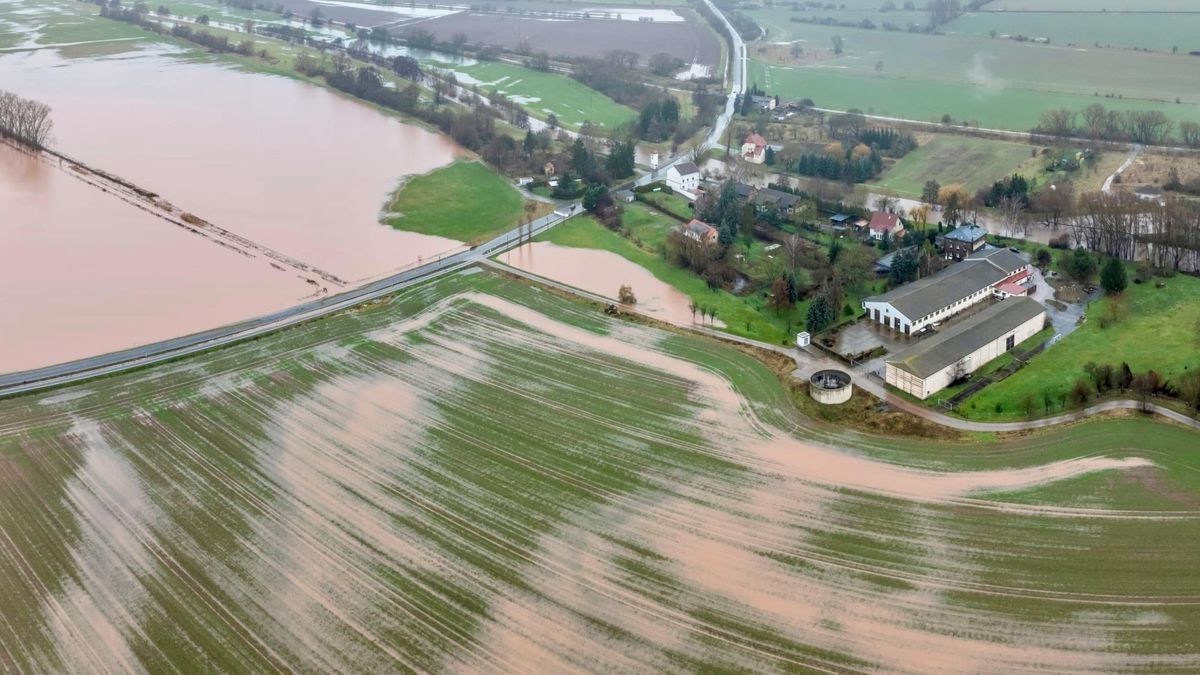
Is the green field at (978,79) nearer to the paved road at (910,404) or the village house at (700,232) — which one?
the village house at (700,232)

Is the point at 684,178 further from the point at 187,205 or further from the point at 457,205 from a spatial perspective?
the point at 187,205

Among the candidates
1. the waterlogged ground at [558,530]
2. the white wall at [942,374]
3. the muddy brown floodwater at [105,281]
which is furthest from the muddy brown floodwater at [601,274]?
the muddy brown floodwater at [105,281]

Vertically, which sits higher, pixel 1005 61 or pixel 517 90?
pixel 1005 61

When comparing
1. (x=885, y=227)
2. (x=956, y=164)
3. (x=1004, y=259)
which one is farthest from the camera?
(x=956, y=164)

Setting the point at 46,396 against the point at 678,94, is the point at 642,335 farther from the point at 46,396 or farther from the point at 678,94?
the point at 678,94

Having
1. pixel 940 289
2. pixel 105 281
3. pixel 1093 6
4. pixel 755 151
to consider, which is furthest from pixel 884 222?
pixel 1093 6

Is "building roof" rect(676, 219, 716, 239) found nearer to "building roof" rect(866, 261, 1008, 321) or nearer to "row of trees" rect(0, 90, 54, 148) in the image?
"building roof" rect(866, 261, 1008, 321)

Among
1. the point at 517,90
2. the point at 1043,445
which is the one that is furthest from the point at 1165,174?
the point at 517,90
